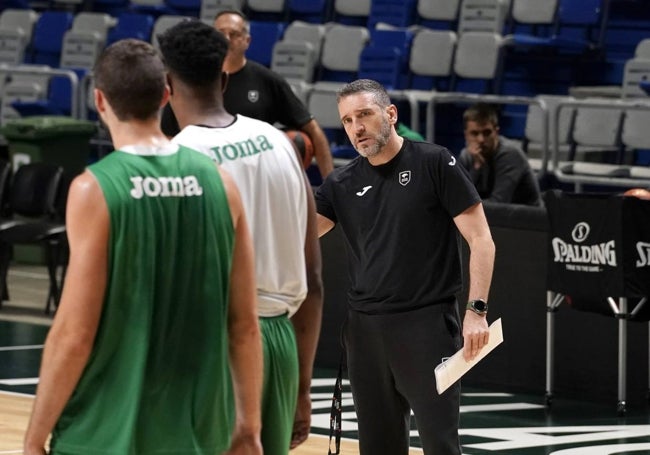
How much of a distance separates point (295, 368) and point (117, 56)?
1.18 metres

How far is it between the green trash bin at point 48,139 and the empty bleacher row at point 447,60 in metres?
0.52

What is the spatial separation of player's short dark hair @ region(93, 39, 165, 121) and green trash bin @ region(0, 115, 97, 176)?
1095 cm

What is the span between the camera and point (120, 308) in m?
3.41

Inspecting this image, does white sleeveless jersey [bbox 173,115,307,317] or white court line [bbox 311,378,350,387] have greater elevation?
white sleeveless jersey [bbox 173,115,307,317]

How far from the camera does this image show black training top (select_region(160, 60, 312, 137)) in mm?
8117

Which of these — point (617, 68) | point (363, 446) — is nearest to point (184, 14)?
point (617, 68)

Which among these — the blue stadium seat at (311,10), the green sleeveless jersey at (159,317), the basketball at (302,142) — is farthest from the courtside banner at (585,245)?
the blue stadium seat at (311,10)

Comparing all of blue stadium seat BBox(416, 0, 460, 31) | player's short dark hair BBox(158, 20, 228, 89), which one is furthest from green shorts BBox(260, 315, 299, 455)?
blue stadium seat BBox(416, 0, 460, 31)

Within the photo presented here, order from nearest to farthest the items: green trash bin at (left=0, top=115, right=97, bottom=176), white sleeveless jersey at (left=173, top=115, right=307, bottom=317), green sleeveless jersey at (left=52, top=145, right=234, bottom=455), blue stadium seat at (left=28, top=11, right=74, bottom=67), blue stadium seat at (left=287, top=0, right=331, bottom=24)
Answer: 1. green sleeveless jersey at (left=52, top=145, right=234, bottom=455)
2. white sleeveless jersey at (left=173, top=115, right=307, bottom=317)
3. green trash bin at (left=0, top=115, right=97, bottom=176)
4. blue stadium seat at (left=287, top=0, right=331, bottom=24)
5. blue stadium seat at (left=28, top=11, right=74, bottom=67)

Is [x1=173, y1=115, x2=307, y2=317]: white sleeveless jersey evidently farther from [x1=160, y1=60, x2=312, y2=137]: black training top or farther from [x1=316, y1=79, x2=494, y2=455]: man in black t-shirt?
[x1=160, y1=60, x2=312, y2=137]: black training top

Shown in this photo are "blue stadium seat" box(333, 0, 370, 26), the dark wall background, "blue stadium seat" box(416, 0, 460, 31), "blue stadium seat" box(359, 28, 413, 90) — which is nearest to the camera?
the dark wall background

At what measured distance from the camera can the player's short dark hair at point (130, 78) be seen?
3.42 meters

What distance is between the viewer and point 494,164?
10.2 m

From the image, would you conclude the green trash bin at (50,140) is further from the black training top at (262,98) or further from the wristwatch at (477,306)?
the wristwatch at (477,306)
